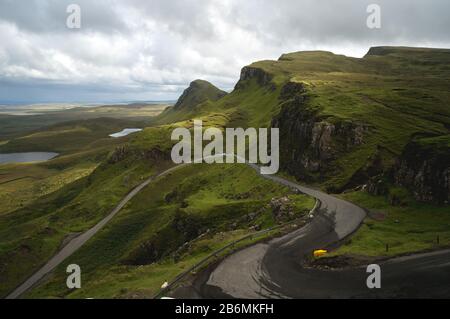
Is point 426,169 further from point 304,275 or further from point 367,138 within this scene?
point 304,275

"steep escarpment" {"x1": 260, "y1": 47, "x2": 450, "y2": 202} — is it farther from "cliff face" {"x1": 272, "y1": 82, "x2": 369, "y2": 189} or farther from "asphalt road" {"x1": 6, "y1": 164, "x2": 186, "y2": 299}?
"asphalt road" {"x1": 6, "y1": 164, "x2": 186, "y2": 299}

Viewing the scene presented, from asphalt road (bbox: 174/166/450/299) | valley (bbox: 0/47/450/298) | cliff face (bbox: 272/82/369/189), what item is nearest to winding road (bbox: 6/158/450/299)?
asphalt road (bbox: 174/166/450/299)

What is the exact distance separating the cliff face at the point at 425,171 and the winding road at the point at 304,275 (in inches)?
534

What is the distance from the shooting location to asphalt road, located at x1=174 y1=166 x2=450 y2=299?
4125cm

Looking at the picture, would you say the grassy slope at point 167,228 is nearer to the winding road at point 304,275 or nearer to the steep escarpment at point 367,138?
the winding road at point 304,275

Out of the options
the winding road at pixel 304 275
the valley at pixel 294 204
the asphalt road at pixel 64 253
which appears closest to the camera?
the winding road at pixel 304 275

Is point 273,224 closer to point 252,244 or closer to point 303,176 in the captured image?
point 252,244

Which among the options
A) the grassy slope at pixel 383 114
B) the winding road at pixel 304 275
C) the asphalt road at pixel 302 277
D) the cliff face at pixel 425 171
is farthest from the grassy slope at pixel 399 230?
the grassy slope at pixel 383 114

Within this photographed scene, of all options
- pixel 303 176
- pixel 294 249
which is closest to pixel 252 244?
pixel 294 249

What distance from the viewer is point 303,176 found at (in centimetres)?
10262

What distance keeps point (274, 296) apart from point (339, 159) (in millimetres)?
62377

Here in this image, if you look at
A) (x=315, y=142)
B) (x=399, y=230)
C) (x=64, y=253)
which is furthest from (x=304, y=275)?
(x=64, y=253)

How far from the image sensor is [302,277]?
46.9 metres

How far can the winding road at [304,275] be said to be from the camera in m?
41.6
